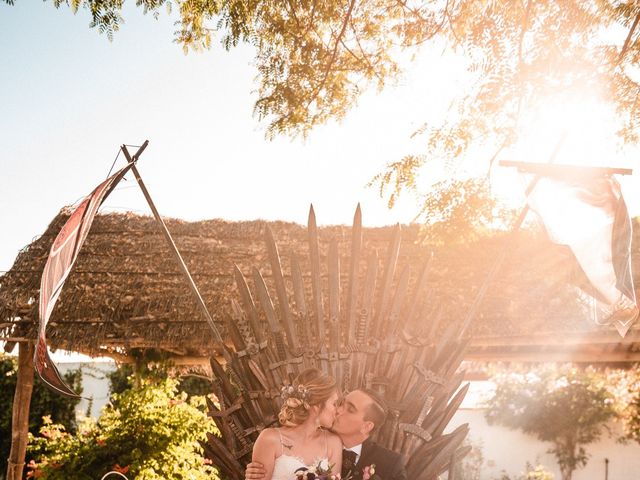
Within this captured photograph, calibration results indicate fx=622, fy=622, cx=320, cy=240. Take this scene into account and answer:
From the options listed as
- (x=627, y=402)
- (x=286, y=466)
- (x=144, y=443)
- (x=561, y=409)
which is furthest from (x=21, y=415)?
(x=561, y=409)

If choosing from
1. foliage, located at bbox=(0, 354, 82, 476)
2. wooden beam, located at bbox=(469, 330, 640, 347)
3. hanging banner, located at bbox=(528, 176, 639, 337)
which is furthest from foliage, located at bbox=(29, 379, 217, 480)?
foliage, located at bbox=(0, 354, 82, 476)

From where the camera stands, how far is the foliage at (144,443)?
21.2 ft

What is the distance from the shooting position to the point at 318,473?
294 centimetres

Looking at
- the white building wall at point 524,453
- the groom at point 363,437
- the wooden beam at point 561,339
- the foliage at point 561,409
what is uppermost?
the wooden beam at point 561,339

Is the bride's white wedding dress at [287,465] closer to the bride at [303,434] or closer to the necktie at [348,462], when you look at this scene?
the bride at [303,434]

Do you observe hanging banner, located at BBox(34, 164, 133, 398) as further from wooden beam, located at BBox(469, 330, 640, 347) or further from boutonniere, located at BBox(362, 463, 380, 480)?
wooden beam, located at BBox(469, 330, 640, 347)

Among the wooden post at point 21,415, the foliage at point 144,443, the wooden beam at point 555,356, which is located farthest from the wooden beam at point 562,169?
the wooden post at point 21,415

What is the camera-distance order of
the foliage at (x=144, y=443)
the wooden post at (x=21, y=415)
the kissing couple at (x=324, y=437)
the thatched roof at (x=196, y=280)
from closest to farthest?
1. the kissing couple at (x=324, y=437)
2. the foliage at (x=144, y=443)
3. the wooden post at (x=21, y=415)
4. the thatched roof at (x=196, y=280)

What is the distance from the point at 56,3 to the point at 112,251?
4775mm

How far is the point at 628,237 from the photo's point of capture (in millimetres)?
3814

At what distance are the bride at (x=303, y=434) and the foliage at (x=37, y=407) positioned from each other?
10.8 m

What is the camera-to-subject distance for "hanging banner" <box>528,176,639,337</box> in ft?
12.8

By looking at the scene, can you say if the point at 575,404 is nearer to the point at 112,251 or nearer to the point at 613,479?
the point at 613,479

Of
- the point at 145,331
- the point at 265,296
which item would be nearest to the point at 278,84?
the point at 265,296
